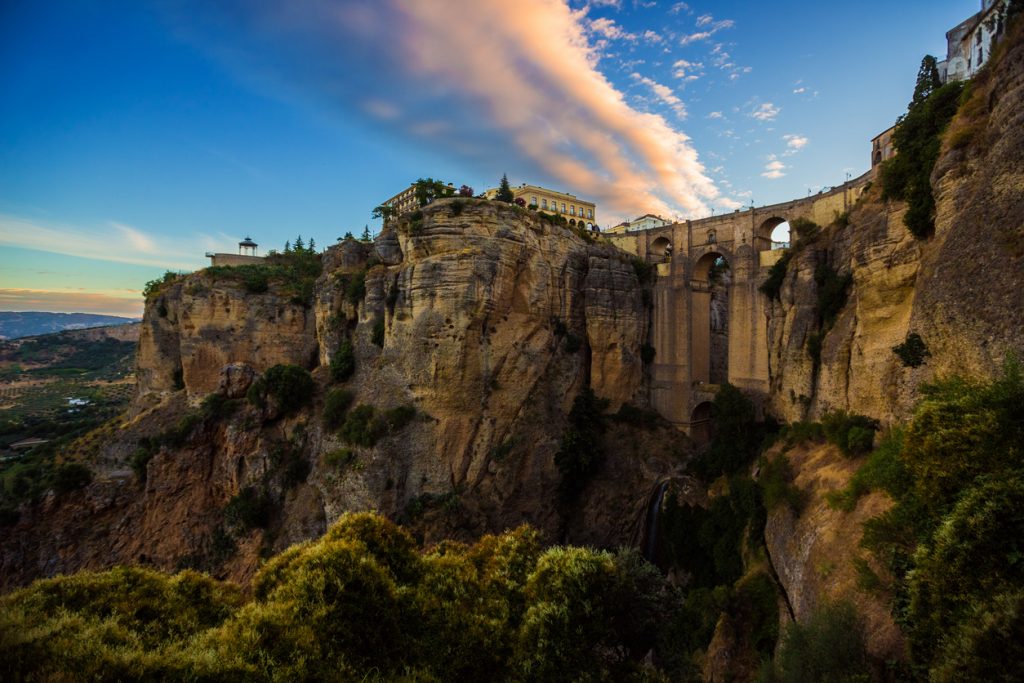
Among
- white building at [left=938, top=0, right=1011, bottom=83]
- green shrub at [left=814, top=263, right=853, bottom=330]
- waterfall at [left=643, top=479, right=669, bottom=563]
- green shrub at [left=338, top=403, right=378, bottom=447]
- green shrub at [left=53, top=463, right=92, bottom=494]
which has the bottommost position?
waterfall at [left=643, top=479, right=669, bottom=563]

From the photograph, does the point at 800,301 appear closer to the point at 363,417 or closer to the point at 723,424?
the point at 723,424

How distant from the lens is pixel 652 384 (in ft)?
114

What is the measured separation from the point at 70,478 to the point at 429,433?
22337 mm

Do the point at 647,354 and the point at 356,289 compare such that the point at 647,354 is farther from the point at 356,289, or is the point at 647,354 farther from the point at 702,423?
the point at 356,289

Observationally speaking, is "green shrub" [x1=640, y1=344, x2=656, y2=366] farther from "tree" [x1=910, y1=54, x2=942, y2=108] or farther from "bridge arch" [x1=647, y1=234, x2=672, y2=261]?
"tree" [x1=910, y1=54, x2=942, y2=108]

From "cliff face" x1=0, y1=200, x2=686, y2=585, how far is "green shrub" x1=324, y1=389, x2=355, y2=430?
44 centimetres

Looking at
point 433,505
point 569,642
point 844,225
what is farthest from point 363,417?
point 844,225

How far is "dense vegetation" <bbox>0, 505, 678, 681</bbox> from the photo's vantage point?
6.66 m

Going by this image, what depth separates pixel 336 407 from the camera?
93.4 feet

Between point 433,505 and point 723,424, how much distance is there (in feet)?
60.2

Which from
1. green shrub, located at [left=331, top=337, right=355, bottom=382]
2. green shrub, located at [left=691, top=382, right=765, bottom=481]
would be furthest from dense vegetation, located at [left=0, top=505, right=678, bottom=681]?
green shrub, located at [left=331, top=337, right=355, bottom=382]

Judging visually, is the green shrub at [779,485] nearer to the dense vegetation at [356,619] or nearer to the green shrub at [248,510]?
the dense vegetation at [356,619]

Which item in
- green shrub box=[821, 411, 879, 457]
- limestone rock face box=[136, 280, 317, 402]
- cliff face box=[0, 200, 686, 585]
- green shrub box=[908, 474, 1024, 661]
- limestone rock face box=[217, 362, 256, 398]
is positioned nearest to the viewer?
green shrub box=[908, 474, 1024, 661]

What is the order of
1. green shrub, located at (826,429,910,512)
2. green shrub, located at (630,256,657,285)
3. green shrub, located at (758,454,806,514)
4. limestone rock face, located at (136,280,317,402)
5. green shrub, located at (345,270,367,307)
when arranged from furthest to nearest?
green shrub, located at (630,256,657,285) < limestone rock face, located at (136,280,317,402) < green shrub, located at (345,270,367,307) < green shrub, located at (758,454,806,514) < green shrub, located at (826,429,910,512)
